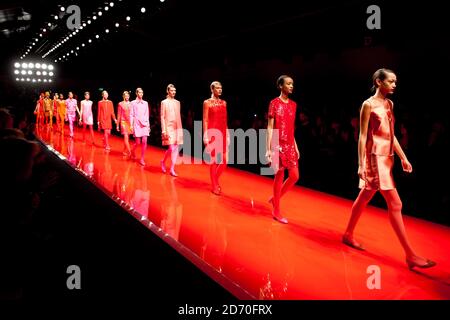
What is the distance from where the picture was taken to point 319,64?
8398 millimetres

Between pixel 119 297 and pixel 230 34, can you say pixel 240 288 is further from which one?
pixel 230 34

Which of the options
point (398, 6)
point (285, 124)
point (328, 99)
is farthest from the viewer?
point (328, 99)

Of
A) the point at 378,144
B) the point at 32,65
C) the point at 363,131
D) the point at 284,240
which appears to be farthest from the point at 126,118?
the point at 32,65

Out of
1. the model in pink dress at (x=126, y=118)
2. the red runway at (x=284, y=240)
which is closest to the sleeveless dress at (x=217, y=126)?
the red runway at (x=284, y=240)

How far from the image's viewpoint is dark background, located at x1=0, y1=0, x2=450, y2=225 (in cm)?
555

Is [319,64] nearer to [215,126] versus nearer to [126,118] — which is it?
[215,126]

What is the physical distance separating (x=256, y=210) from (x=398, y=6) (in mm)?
3493

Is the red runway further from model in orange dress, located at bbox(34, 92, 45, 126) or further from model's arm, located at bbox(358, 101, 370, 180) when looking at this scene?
model in orange dress, located at bbox(34, 92, 45, 126)

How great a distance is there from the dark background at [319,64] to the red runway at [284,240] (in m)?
0.61

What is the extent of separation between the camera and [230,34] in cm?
1038

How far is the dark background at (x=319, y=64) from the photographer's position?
555cm

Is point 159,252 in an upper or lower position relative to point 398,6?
lower

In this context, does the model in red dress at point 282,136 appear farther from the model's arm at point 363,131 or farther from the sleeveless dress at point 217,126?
the sleeveless dress at point 217,126
